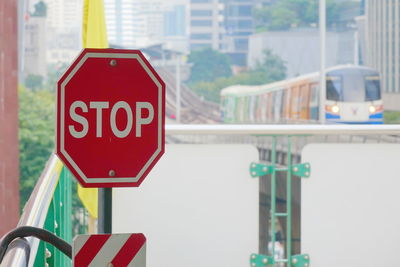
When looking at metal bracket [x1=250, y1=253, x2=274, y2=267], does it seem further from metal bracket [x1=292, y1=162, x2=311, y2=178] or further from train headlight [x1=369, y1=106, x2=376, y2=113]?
train headlight [x1=369, y1=106, x2=376, y2=113]

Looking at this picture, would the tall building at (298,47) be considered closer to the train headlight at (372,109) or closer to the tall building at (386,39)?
the tall building at (386,39)

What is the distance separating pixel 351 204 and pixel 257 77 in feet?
340

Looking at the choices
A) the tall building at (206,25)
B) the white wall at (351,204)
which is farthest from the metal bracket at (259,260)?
the tall building at (206,25)

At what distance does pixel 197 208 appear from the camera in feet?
22.0

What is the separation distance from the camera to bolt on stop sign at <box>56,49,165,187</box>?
3.15 metres

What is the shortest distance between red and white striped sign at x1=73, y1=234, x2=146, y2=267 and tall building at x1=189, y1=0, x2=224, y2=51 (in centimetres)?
13100

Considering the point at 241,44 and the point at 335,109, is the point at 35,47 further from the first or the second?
the point at 335,109

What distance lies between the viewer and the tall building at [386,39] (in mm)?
93625

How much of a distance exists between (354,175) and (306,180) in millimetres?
335

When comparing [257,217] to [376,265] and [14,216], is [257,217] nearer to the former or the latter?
[376,265]

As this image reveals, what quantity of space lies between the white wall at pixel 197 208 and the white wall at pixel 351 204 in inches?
15.3

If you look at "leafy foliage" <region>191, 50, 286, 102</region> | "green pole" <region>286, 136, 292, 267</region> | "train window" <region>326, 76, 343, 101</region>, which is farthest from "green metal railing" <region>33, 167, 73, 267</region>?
"leafy foliage" <region>191, 50, 286, 102</region>

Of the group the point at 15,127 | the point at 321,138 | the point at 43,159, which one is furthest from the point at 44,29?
the point at 321,138

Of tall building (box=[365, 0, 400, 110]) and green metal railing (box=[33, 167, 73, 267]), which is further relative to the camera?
tall building (box=[365, 0, 400, 110])
